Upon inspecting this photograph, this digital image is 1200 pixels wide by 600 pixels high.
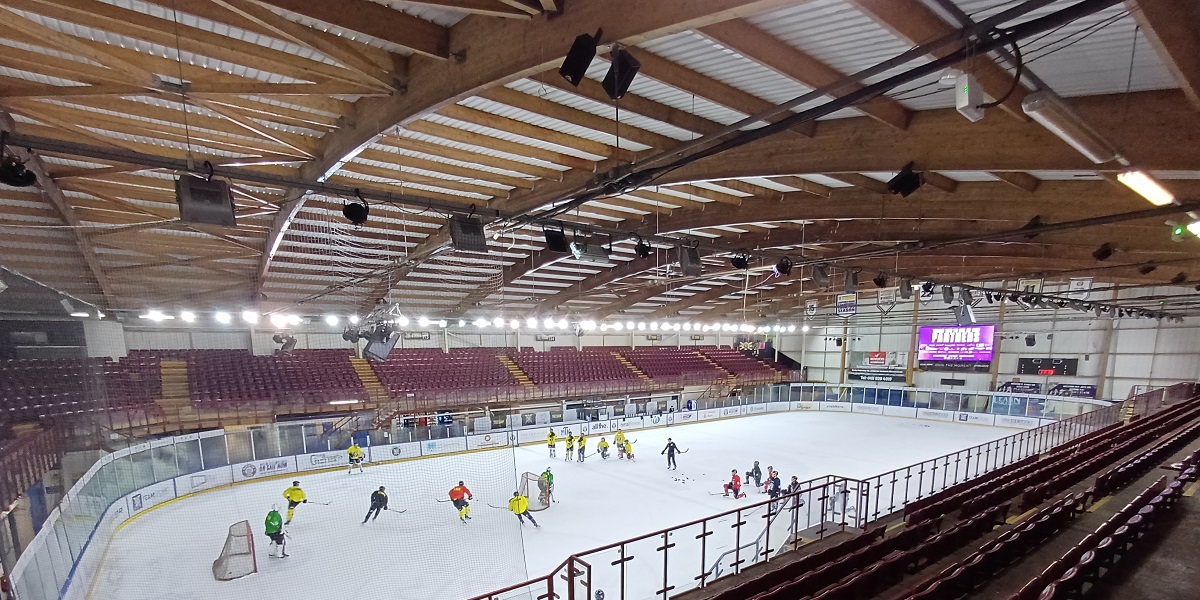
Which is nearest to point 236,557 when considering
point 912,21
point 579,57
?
point 579,57

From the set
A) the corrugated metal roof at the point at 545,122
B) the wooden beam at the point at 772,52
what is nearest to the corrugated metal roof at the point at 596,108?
the corrugated metal roof at the point at 545,122

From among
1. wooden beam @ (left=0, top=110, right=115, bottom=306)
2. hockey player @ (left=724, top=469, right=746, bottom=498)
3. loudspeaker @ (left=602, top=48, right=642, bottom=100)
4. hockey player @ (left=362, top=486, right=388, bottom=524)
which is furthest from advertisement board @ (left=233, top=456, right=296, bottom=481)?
loudspeaker @ (left=602, top=48, right=642, bottom=100)

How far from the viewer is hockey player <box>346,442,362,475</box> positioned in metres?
14.0

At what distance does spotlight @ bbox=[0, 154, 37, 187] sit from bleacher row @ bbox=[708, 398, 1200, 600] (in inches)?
323

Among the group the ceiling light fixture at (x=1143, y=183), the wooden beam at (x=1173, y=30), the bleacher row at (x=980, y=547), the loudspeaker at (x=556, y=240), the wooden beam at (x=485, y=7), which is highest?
the wooden beam at (x=485, y=7)

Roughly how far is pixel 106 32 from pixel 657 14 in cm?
515

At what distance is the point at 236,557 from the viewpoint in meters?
8.27

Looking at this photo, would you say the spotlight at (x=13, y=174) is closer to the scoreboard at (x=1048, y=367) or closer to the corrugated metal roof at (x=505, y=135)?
the corrugated metal roof at (x=505, y=135)

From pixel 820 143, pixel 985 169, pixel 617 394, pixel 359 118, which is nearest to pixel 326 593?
pixel 359 118

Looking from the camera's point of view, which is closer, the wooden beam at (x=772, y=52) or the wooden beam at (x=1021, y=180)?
the wooden beam at (x=772, y=52)

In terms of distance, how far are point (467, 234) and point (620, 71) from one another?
442 cm

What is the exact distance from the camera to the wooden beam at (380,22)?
3.93 m

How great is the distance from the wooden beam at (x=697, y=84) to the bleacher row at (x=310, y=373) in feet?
27.6

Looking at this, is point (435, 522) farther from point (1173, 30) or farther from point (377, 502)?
point (1173, 30)
